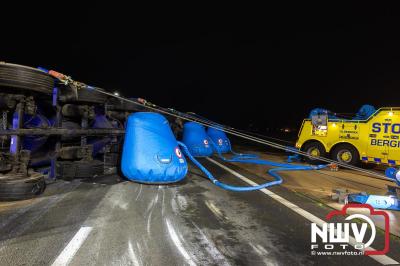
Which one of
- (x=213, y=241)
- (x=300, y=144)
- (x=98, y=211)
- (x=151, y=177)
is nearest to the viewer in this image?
(x=213, y=241)

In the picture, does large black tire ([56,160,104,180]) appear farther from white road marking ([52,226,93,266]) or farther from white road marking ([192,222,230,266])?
white road marking ([192,222,230,266])

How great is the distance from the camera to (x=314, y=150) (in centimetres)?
1311

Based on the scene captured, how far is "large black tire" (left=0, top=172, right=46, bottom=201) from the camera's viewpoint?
4.84 m

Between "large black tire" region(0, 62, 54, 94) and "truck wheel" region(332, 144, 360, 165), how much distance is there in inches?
442

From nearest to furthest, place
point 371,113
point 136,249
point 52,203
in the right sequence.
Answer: point 136,249, point 52,203, point 371,113

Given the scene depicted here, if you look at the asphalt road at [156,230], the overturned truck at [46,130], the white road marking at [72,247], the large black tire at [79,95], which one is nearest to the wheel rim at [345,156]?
the asphalt road at [156,230]

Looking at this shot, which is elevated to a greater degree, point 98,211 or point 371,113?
point 371,113

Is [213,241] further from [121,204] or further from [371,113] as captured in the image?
[371,113]

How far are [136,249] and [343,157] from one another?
36.7 ft

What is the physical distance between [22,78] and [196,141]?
28.8 feet

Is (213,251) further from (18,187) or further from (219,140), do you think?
(219,140)

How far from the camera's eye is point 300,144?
13602 millimetres

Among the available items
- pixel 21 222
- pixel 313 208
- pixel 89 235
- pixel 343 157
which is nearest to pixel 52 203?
pixel 21 222

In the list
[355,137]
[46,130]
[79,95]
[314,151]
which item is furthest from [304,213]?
[314,151]
